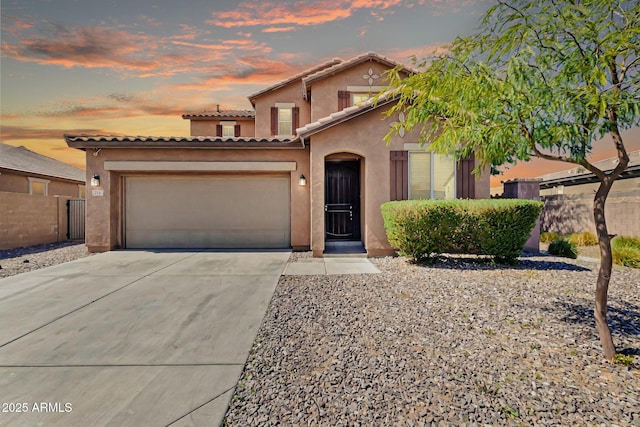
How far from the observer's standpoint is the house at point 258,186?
26.6 ft

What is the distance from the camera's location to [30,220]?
10734 mm

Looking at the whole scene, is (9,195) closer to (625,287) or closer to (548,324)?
(548,324)

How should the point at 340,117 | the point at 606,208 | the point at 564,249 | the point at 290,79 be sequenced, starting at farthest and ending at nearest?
1. the point at 290,79
2. the point at 606,208
3. the point at 564,249
4. the point at 340,117

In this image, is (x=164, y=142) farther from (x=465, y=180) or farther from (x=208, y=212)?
(x=465, y=180)

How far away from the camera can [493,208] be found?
21.3 ft

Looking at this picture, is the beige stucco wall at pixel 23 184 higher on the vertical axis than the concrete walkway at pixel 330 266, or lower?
higher

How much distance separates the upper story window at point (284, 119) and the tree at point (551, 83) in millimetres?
10902

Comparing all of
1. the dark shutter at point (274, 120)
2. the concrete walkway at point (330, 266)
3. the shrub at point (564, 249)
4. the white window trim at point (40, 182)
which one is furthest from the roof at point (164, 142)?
the white window trim at point (40, 182)

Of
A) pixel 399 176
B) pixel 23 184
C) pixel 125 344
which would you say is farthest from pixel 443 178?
pixel 23 184

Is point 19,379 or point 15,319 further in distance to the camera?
point 15,319

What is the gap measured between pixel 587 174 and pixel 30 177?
33023 millimetres

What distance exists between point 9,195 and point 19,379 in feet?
38.0

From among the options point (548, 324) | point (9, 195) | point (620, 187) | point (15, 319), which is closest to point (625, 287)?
point (548, 324)

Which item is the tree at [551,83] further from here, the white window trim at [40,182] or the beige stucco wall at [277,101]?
the white window trim at [40,182]
